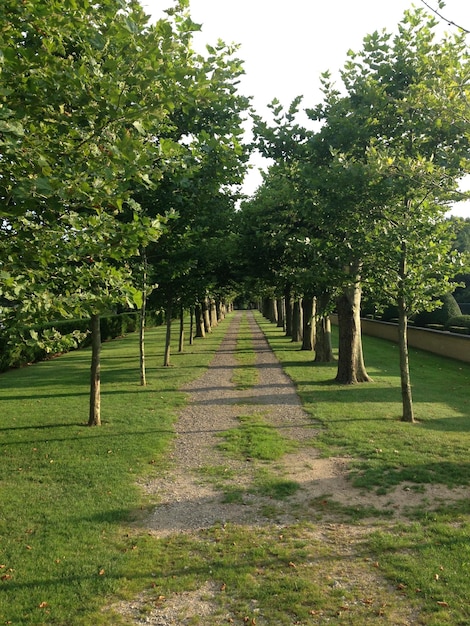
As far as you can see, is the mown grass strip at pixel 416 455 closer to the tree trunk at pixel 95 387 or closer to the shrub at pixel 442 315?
the tree trunk at pixel 95 387

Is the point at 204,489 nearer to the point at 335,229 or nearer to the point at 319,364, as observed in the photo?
the point at 335,229

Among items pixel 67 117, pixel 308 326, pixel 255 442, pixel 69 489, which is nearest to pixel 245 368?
pixel 308 326

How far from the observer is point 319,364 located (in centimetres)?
2053

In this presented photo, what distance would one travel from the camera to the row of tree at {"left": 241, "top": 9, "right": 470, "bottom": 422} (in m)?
8.41

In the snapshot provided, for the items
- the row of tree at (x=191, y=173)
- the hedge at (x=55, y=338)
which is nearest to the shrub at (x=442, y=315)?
the row of tree at (x=191, y=173)

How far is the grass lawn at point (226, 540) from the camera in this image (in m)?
4.39

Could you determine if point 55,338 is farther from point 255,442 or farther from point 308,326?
point 308,326

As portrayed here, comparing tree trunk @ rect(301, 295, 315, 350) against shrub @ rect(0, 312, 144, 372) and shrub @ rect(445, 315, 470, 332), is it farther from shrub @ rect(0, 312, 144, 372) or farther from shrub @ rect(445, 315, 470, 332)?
shrub @ rect(0, 312, 144, 372)

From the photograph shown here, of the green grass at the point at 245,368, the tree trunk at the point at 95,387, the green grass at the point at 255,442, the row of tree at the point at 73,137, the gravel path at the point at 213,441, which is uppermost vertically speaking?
the row of tree at the point at 73,137

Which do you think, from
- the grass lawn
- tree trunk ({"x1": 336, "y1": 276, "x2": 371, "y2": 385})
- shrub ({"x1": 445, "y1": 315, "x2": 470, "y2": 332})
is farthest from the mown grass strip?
shrub ({"x1": 445, "y1": 315, "x2": 470, "y2": 332})

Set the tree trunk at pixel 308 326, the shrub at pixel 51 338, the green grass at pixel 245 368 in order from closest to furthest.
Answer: the shrub at pixel 51 338 → the green grass at pixel 245 368 → the tree trunk at pixel 308 326

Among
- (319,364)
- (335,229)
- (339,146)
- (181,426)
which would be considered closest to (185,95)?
(181,426)

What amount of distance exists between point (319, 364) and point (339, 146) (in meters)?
9.05

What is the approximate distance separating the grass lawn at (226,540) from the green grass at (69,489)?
2 centimetres
